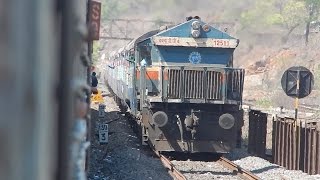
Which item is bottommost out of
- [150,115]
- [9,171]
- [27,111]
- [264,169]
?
[264,169]

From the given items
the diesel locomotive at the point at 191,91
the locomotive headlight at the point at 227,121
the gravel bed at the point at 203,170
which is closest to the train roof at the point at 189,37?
the diesel locomotive at the point at 191,91

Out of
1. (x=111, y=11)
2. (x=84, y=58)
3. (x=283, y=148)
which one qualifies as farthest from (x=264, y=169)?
(x=111, y=11)

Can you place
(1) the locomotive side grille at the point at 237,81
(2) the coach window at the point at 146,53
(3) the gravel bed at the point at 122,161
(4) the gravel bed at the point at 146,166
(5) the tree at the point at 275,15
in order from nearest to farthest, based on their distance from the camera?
(3) the gravel bed at the point at 122,161, (4) the gravel bed at the point at 146,166, (1) the locomotive side grille at the point at 237,81, (2) the coach window at the point at 146,53, (5) the tree at the point at 275,15

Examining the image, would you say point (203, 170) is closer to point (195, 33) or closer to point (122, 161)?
point (122, 161)

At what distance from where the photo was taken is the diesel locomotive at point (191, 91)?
1387cm

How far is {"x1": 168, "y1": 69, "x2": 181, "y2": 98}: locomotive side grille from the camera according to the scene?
45.1ft

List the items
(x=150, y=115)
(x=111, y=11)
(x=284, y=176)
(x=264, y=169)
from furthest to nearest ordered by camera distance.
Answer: (x=111, y=11)
(x=150, y=115)
(x=264, y=169)
(x=284, y=176)

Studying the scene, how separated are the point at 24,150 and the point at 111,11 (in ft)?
237

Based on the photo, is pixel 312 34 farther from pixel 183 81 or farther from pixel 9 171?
pixel 9 171

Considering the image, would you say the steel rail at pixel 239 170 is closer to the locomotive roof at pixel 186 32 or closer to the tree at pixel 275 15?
the locomotive roof at pixel 186 32

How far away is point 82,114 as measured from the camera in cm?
289

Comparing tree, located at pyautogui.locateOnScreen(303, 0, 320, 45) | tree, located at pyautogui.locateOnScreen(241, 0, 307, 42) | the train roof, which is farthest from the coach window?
tree, located at pyautogui.locateOnScreen(303, 0, 320, 45)

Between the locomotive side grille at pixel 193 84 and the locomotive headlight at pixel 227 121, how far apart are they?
0.69 metres

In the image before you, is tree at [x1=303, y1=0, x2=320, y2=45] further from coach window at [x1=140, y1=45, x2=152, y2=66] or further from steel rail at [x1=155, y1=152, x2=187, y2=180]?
steel rail at [x1=155, y1=152, x2=187, y2=180]
